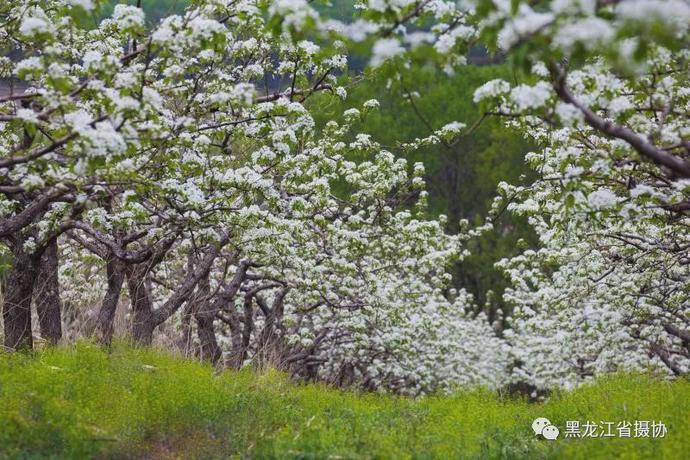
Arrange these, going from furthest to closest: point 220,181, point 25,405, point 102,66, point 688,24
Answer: point 220,181
point 25,405
point 102,66
point 688,24

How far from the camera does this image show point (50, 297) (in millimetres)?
11156

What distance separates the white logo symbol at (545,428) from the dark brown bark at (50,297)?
6235 mm

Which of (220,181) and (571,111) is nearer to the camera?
(571,111)

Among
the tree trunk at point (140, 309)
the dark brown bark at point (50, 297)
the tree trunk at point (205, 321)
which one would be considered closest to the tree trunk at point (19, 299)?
the dark brown bark at point (50, 297)

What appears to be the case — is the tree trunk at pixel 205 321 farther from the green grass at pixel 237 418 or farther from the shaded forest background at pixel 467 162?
the shaded forest background at pixel 467 162

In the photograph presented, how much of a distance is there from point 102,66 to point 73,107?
1.23ft

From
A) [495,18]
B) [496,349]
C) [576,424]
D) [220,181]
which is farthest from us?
[496,349]

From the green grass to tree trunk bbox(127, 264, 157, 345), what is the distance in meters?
1.41

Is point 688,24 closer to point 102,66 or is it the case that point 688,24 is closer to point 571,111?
point 571,111

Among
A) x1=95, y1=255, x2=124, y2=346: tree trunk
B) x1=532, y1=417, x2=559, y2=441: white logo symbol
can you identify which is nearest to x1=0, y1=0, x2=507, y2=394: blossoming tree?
x1=95, y1=255, x2=124, y2=346: tree trunk

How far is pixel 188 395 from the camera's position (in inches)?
327

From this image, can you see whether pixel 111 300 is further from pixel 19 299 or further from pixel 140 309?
pixel 19 299

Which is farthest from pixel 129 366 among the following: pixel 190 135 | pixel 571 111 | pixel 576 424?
pixel 571 111

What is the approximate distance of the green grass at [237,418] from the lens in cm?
672
